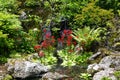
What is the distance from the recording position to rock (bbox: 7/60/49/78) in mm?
14048

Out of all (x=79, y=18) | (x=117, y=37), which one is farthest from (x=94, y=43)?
(x=79, y=18)

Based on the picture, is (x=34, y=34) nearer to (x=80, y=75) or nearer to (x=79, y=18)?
(x=79, y=18)

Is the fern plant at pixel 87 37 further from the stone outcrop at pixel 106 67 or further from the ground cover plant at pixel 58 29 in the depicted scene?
the stone outcrop at pixel 106 67

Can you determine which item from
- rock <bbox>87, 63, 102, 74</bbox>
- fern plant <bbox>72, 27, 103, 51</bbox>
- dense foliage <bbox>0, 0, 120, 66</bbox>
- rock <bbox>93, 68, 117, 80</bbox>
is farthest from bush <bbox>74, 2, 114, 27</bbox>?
rock <bbox>93, 68, 117, 80</bbox>

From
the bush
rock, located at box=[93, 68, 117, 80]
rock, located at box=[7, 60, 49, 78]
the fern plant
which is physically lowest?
rock, located at box=[93, 68, 117, 80]

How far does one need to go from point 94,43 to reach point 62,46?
102 inches

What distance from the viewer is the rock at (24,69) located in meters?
14.0

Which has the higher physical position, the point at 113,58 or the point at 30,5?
the point at 30,5

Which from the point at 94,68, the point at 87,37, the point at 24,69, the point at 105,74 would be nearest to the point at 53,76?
the point at 24,69

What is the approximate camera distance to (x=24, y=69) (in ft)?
46.2

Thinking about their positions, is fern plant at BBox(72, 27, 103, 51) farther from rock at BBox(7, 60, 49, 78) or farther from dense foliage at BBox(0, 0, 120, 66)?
rock at BBox(7, 60, 49, 78)

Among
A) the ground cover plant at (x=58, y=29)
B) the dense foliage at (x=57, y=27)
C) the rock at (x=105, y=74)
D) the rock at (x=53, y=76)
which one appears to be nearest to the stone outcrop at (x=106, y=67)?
the rock at (x=105, y=74)

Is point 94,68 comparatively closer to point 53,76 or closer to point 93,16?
point 53,76

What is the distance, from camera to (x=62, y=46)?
19516mm
